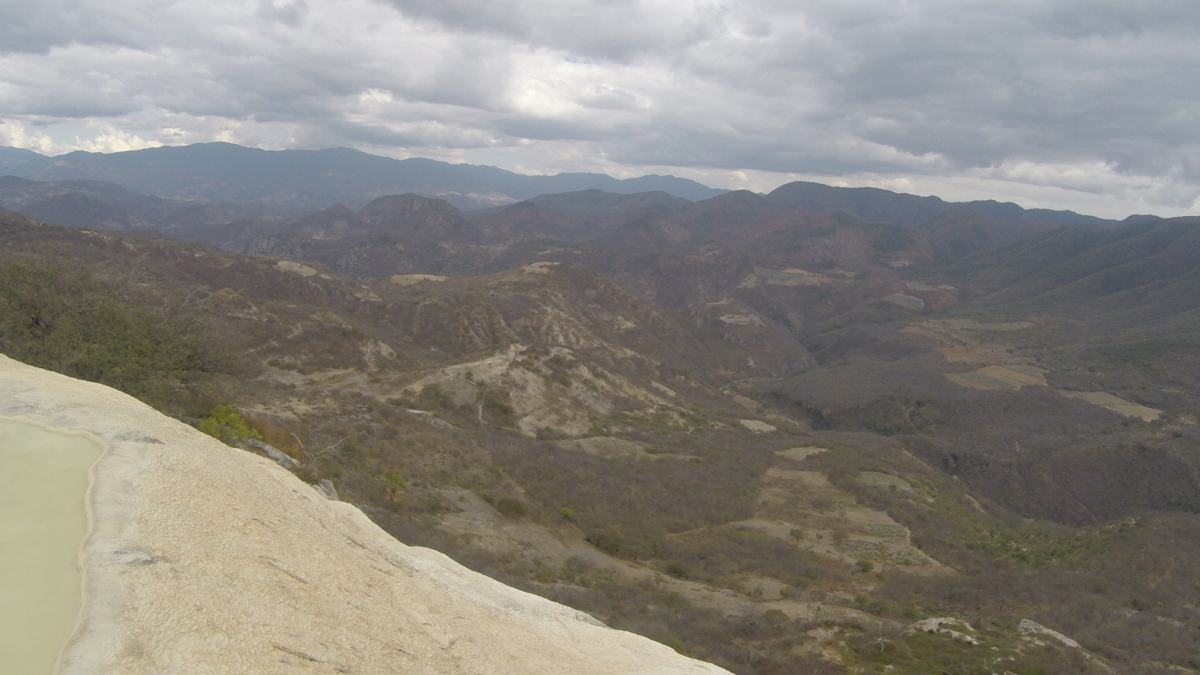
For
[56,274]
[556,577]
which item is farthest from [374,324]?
[556,577]

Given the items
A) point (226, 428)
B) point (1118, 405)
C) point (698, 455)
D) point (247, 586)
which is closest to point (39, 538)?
point (247, 586)

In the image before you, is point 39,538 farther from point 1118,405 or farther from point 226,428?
point 1118,405

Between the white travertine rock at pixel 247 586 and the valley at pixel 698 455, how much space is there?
23.9ft

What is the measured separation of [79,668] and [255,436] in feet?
48.0

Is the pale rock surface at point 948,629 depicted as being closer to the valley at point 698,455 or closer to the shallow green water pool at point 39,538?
the valley at point 698,455

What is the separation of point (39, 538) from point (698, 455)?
42851 mm

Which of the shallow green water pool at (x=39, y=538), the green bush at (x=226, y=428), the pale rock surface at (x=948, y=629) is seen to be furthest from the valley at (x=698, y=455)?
the shallow green water pool at (x=39, y=538)

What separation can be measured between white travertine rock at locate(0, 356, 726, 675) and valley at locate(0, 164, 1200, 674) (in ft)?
23.9

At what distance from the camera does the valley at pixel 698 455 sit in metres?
18.5

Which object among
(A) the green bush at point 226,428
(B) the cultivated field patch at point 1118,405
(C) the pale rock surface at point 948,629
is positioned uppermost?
(A) the green bush at point 226,428

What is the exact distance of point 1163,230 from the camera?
629 ft

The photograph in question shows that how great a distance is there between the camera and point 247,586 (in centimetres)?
614

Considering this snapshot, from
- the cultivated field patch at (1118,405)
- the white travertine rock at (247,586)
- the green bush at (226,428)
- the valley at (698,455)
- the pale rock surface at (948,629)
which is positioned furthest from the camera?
the cultivated field patch at (1118,405)

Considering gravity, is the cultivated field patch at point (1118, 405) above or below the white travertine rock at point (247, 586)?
below
